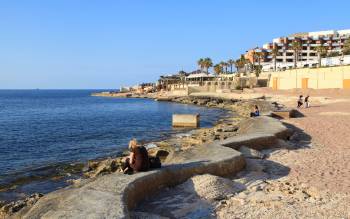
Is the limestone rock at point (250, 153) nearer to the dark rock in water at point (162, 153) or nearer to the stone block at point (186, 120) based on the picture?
the dark rock in water at point (162, 153)

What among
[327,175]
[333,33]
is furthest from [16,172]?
[333,33]

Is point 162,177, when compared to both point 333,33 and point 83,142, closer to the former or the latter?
point 83,142

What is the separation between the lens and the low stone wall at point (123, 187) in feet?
23.0

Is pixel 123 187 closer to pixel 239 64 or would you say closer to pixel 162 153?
pixel 162 153

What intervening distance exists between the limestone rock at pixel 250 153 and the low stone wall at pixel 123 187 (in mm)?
581

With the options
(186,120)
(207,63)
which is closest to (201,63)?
(207,63)

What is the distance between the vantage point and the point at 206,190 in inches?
365

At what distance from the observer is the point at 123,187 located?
8258 millimetres

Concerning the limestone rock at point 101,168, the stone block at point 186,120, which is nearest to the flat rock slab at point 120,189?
the limestone rock at point 101,168

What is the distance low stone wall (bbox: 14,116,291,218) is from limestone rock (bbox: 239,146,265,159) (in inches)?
22.9

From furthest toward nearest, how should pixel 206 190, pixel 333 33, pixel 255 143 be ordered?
pixel 333 33 < pixel 255 143 < pixel 206 190

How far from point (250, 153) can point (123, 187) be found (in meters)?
6.21

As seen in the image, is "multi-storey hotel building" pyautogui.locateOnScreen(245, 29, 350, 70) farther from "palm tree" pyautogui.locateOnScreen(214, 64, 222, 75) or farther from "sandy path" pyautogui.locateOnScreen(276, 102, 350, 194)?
"sandy path" pyautogui.locateOnScreen(276, 102, 350, 194)

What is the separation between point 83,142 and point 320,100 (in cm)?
2785
